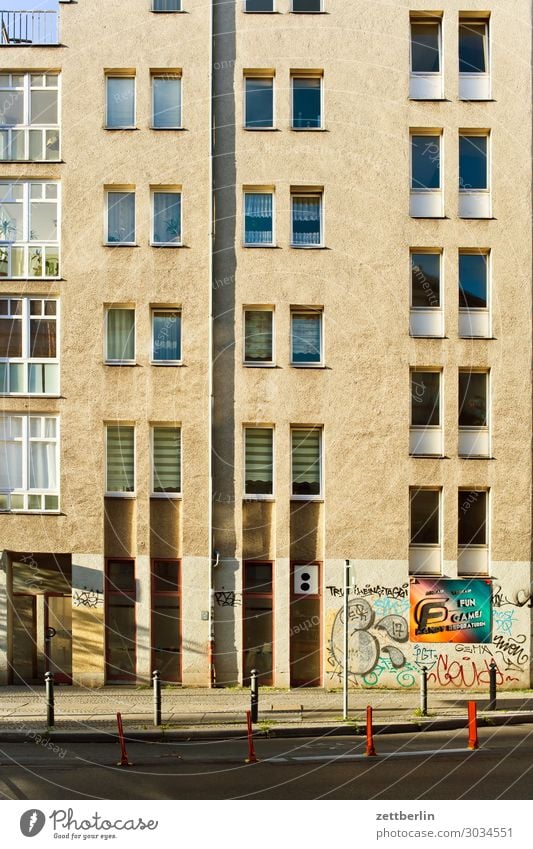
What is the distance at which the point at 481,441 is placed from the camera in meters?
23.3

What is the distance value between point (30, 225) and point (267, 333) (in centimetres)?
596

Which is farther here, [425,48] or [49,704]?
[425,48]

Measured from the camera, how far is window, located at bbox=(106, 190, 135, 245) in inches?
921

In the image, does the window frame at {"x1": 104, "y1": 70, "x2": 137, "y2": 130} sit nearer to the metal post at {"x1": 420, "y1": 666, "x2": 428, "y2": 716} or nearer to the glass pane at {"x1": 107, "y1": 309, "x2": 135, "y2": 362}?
the glass pane at {"x1": 107, "y1": 309, "x2": 135, "y2": 362}

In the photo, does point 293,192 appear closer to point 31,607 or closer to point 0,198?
point 0,198

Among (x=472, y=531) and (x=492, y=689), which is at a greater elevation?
(x=472, y=531)

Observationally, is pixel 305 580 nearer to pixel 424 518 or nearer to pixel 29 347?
pixel 424 518

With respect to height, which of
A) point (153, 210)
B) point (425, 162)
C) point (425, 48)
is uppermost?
point (425, 48)

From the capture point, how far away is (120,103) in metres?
23.3

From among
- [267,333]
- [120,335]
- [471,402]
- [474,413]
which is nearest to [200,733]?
[267,333]

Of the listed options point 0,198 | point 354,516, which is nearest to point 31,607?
point 354,516

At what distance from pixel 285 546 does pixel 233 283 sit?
607 cm
